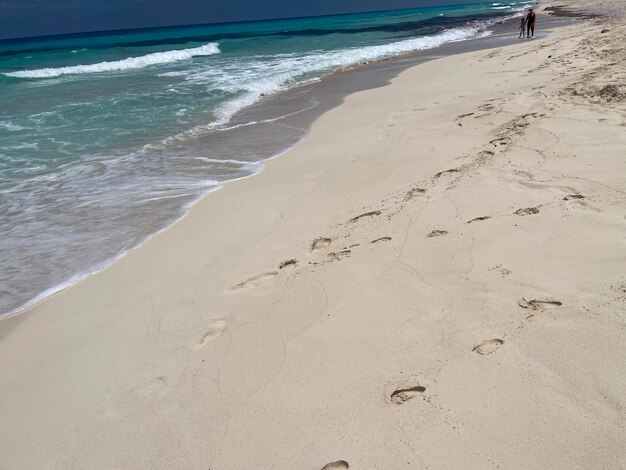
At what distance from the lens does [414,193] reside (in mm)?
4680

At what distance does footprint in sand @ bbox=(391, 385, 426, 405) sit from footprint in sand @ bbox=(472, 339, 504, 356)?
0.42 meters

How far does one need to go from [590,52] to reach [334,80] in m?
7.58

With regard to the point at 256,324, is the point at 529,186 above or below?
above

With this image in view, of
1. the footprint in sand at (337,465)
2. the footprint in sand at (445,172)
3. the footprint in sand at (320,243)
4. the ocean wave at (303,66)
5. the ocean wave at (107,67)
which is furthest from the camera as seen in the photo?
the ocean wave at (107,67)

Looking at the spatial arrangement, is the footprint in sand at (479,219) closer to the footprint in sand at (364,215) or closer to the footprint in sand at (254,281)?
the footprint in sand at (364,215)

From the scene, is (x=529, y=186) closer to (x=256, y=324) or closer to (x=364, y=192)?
(x=364, y=192)

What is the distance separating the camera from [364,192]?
5066 mm

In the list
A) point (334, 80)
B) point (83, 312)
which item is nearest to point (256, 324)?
point (83, 312)

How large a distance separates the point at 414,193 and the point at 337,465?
3.17 metres

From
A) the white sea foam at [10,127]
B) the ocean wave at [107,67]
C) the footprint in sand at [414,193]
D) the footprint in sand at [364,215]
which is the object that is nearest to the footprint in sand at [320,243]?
the footprint in sand at [364,215]

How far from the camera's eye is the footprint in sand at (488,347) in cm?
250

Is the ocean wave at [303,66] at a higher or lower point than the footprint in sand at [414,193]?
higher

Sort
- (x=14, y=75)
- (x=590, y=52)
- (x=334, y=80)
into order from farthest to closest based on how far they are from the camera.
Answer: (x=14, y=75), (x=334, y=80), (x=590, y=52)

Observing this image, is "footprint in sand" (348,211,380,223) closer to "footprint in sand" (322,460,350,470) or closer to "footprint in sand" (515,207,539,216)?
"footprint in sand" (515,207,539,216)
